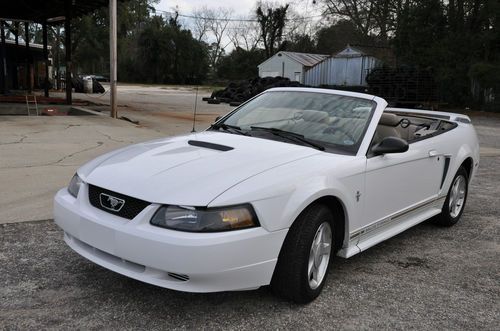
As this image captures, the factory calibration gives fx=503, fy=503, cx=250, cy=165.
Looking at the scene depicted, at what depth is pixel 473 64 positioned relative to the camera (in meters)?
28.6

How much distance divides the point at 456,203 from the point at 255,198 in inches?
141

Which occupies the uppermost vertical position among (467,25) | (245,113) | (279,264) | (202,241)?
(467,25)

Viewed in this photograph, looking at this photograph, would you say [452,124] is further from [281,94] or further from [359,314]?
[359,314]

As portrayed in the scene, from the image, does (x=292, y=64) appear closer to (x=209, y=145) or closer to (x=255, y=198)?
(x=209, y=145)

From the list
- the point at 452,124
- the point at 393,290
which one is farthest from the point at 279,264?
the point at 452,124

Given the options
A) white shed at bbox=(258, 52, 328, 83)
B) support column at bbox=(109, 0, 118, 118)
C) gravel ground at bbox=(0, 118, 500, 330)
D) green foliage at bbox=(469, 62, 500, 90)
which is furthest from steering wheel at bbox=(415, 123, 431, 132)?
white shed at bbox=(258, 52, 328, 83)

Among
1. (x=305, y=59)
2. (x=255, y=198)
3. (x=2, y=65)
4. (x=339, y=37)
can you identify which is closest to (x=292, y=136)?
(x=255, y=198)

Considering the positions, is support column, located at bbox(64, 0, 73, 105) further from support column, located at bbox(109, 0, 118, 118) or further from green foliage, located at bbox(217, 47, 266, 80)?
green foliage, located at bbox(217, 47, 266, 80)

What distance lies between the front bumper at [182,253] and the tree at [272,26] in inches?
2922

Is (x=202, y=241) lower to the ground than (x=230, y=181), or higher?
lower

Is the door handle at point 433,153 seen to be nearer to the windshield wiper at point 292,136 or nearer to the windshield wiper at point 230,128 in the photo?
the windshield wiper at point 292,136

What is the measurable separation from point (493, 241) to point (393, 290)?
6.48 feet

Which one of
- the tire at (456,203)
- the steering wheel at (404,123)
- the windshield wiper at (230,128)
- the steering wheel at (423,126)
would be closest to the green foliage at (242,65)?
the steering wheel at (423,126)

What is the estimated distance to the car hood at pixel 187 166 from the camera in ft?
10.1
